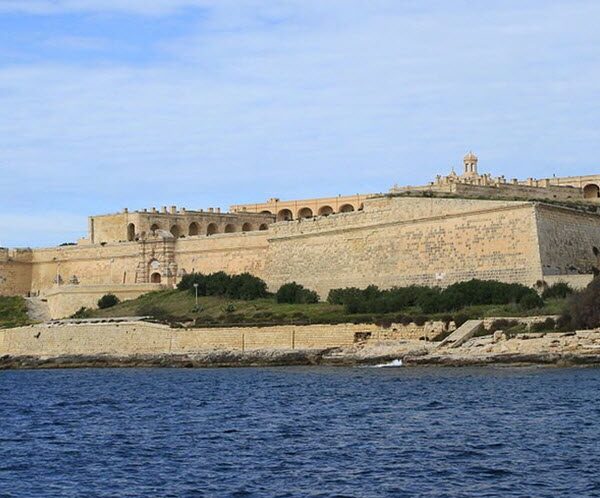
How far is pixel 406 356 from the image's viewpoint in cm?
3975

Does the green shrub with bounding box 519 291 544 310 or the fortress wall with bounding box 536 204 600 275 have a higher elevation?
the fortress wall with bounding box 536 204 600 275

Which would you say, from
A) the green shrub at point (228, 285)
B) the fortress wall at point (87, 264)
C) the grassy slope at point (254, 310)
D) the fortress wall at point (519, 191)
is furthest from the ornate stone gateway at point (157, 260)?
the fortress wall at point (519, 191)

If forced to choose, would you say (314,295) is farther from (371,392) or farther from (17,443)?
(17,443)

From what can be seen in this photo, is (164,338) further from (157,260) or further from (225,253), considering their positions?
(157,260)

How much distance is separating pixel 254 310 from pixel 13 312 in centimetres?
1697

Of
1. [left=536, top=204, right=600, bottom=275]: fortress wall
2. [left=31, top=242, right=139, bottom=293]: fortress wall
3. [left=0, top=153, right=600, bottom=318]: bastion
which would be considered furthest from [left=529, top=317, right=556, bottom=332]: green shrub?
[left=31, top=242, right=139, bottom=293]: fortress wall

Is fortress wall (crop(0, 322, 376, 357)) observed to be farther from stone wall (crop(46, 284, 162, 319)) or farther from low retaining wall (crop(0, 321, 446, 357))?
stone wall (crop(46, 284, 162, 319))

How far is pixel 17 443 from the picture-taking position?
24.4 metres

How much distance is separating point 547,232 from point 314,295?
1018 cm

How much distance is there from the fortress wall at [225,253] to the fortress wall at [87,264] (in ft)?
10.6

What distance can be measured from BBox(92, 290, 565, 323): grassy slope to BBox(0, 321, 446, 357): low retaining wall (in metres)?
0.75

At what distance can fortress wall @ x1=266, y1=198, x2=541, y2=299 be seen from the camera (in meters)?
44.7

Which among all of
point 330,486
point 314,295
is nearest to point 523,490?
point 330,486

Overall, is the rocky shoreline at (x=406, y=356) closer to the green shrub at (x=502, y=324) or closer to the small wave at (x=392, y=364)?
the small wave at (x=392, y=364)
